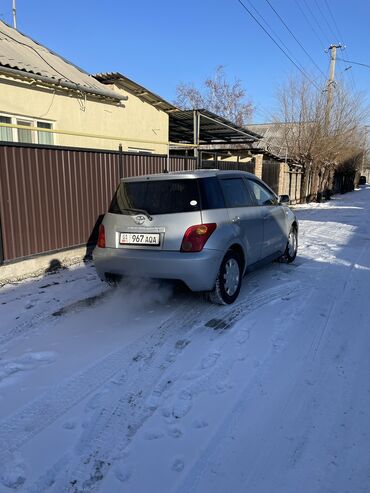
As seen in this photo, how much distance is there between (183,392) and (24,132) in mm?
7086

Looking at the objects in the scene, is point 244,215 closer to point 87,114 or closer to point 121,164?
point 121,164

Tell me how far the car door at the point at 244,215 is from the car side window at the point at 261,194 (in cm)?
20

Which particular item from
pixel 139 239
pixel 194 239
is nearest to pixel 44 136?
pixel 139 239

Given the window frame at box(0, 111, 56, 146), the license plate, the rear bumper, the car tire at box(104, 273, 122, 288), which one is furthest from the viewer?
the window frame at box(0, 111, 56, 146)

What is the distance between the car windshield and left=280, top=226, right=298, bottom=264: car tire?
2.81 meters

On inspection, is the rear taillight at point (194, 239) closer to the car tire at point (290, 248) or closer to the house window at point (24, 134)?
the car tire at point (290, 248)

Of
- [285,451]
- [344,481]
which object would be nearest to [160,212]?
[285,451]

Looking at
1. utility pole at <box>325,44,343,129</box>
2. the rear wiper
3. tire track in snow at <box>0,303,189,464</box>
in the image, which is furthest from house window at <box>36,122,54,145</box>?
utility pole at <box>325,44,343,129</box>

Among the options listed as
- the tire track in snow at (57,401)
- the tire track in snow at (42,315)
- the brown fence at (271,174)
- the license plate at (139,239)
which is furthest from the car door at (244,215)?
the brown fence at (271,174)

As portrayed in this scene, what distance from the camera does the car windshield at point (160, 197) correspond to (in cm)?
445

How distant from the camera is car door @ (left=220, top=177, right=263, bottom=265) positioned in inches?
193

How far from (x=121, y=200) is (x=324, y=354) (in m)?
2.90

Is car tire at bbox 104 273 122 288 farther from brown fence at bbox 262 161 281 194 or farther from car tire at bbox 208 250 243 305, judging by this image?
brown fence at bbox 262 161 281 194

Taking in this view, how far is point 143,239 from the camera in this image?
4.48m
